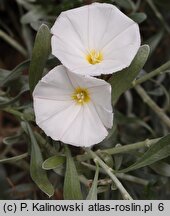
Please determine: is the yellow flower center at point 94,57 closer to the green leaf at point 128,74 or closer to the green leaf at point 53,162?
the green leaf at point 128,74

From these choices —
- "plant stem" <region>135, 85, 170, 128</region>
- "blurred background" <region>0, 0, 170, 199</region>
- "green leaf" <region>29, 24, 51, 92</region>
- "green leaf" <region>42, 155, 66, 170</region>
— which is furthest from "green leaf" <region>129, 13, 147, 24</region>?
"green leaf" <region>42, 155, 66, 170</region>

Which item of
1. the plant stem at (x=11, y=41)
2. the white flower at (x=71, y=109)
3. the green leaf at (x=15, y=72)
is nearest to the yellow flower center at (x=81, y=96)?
the white flower at (x=71, y=109)

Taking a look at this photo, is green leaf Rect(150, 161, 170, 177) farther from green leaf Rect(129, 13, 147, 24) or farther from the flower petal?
green leaf Rect(129, 13, 147, 24)

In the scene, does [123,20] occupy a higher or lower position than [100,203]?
higher

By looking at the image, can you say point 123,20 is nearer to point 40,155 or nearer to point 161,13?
point 40,155

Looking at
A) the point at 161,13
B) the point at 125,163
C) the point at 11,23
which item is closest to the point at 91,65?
the point at 125,163

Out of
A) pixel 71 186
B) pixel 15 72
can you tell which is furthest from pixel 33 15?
pixel 71 186
